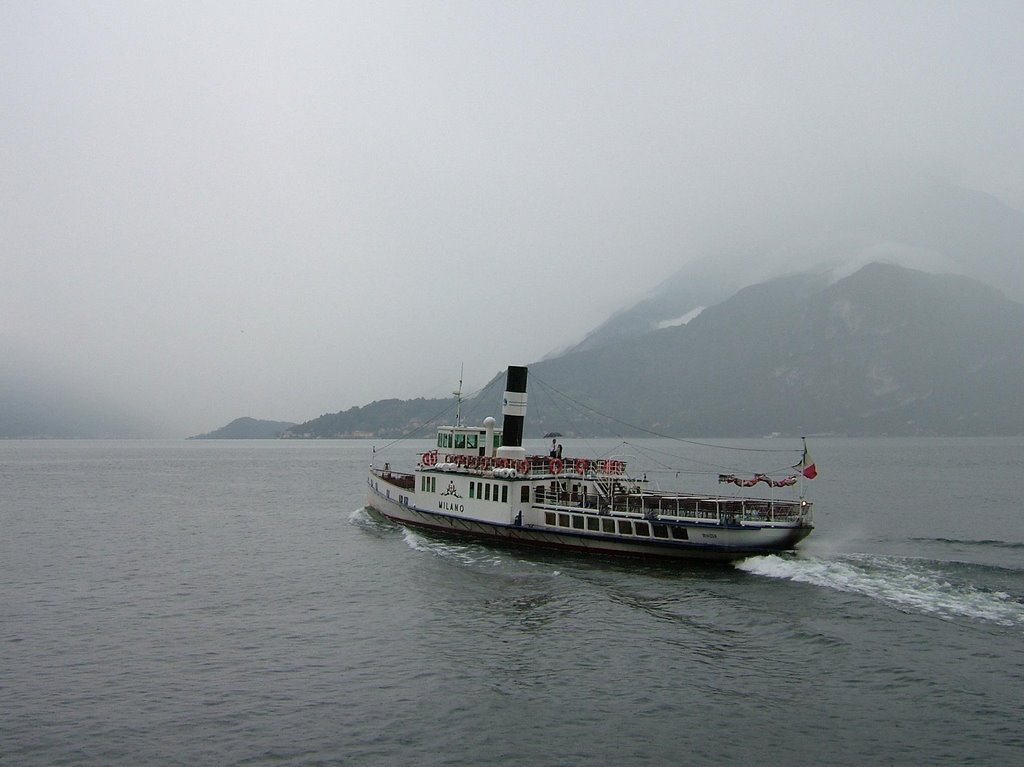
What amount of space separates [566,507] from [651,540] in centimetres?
645

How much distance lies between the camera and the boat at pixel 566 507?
4116 centimetres

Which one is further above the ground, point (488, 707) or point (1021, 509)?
point (1021, 509)

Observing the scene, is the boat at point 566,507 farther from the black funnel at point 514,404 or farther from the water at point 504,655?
the water at point 504,655

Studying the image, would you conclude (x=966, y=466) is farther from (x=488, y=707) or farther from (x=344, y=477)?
(x=488, y=707)

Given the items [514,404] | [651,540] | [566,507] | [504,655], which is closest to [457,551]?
[566,507]

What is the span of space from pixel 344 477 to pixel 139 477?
36.4 meters

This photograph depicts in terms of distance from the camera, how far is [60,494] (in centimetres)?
9494

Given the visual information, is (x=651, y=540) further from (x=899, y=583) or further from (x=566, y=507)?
(x=899, y=583)

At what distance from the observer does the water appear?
20.0 m

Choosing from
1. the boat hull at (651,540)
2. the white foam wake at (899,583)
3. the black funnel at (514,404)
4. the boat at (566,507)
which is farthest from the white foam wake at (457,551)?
the white foam wake at (899,583)

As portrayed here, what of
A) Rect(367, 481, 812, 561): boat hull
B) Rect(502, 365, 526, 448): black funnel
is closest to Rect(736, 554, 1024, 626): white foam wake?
Rect(367, 481, 812, 561): boat hull

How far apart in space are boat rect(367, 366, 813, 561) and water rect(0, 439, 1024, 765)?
1.60 m

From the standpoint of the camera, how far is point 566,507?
46844 mm

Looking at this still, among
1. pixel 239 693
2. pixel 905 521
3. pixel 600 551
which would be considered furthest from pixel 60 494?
pixel 905 521
